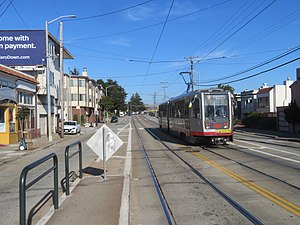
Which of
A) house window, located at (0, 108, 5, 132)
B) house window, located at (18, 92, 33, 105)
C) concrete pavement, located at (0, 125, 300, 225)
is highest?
house window, located at (18, 92, 33, 105)

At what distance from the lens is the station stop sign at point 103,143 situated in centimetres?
968

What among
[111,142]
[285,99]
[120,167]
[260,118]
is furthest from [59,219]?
[285,99]

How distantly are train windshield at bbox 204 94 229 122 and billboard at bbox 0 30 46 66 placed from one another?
893 inches

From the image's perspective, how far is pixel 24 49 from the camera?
36375 mm

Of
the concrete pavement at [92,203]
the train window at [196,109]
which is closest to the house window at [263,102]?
the train window at [196,109]

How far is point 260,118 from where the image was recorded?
44.8 m

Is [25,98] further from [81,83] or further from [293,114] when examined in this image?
[81,83]

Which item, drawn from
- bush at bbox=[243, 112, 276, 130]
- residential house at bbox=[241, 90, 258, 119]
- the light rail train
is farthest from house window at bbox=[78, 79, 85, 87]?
the light rail train

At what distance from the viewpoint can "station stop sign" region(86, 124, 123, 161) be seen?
31.8 feet

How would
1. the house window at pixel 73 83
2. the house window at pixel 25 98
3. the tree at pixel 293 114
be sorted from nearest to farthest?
the house window at pixel 25 98, the tree at pixel 293 114, the house window at pixel 73 83

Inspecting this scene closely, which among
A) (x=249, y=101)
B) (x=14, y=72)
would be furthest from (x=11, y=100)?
(x=249, y=101)

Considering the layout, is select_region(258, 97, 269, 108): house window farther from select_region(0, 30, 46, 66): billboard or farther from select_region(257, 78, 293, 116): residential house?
select_region(0, 30, 46, 66): billboard

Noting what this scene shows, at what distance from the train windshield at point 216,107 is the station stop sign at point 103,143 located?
9874 mm

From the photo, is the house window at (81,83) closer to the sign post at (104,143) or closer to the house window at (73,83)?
the house window at (73,83)
